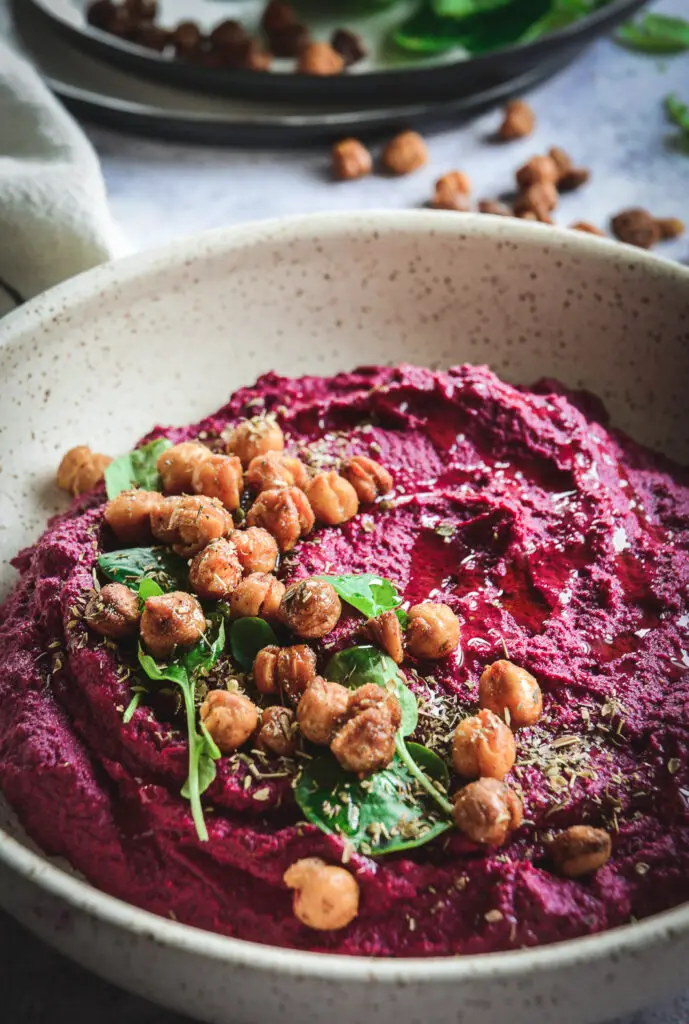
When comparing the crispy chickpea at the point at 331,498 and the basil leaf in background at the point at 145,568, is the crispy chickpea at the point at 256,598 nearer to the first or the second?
the basil leaf in background at the point at 145,568

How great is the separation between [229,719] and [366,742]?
0.87ft

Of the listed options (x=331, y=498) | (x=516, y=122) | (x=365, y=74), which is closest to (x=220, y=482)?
(x=331, y=498)

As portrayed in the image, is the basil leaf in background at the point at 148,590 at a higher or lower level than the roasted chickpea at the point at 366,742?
higher

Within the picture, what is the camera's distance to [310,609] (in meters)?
2.11

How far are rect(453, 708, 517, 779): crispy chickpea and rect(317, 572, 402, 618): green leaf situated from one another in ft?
1.04

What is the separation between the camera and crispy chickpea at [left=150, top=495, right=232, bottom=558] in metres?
2.28

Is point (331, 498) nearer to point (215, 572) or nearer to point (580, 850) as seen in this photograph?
point (215, 572)

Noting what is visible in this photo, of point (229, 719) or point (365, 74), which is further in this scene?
point (365, 74)

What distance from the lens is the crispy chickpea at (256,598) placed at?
2168 mm

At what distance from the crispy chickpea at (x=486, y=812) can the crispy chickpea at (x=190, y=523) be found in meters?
0.77

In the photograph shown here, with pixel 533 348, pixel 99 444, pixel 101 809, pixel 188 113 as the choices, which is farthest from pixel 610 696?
pixel 188 113

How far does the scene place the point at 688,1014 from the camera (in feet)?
6.90

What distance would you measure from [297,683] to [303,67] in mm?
3479

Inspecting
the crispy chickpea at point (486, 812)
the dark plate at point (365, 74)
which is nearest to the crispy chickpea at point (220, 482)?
the crispy chickpea at point (486, 812)
